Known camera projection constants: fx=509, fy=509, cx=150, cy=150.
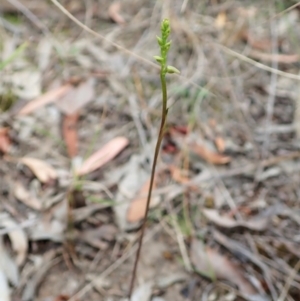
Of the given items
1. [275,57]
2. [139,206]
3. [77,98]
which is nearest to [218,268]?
[139,206]

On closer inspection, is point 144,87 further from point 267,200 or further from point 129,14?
point 267,200

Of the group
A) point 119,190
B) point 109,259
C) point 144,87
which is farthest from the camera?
point 144,87

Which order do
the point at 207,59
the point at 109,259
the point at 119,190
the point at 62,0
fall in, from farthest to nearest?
the point at 62,0
the point at 207,59
the point at 119,190
the point at 109,259

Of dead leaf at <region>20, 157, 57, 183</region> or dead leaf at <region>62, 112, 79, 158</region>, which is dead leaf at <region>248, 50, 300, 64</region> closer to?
dead leaf at <region>62, 112, 79, 158</region>

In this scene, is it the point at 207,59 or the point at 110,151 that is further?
the point at 207,59

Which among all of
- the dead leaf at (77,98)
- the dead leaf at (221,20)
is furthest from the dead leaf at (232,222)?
the dead leaf at (221,20)

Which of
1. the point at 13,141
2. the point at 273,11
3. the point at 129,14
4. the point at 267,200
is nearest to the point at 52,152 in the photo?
Result: the point at 13,141
